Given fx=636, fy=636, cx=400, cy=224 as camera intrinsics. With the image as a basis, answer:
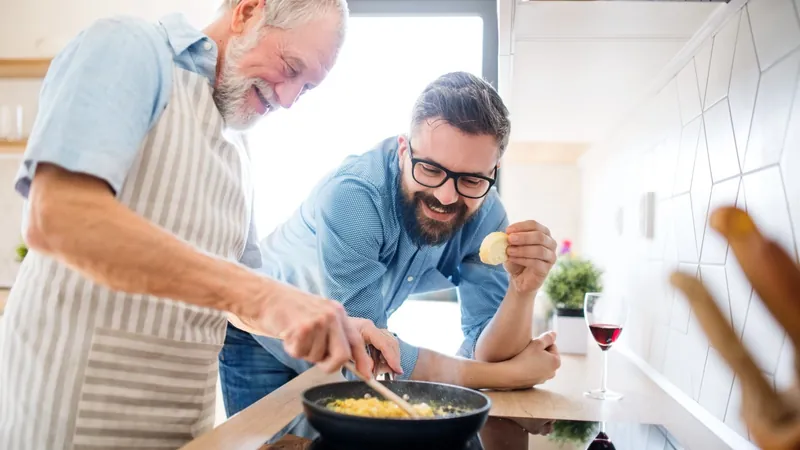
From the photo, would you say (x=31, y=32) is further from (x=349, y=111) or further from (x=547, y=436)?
(x=547, y=436)

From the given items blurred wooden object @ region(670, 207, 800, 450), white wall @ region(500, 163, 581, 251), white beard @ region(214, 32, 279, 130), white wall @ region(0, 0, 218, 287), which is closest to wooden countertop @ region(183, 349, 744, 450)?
white beard @ region(214, 32, 279, 130)

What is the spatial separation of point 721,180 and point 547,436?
0.52m

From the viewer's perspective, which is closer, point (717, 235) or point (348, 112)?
point (717, 235)

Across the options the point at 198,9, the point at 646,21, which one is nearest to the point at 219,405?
the point at 198,9

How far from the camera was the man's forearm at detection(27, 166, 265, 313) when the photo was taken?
0.67 meters

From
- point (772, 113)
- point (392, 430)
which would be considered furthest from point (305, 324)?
point (772, 113)

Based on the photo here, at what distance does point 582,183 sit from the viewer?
287 centimetres

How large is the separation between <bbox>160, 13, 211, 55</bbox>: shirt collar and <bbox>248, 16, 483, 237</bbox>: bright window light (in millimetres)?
2028

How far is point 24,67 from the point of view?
2.69m

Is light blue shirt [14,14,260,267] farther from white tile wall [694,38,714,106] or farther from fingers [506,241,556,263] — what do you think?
white tile wall [694,38,714,106]

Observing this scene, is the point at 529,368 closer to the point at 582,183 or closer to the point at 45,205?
the point at 45,205

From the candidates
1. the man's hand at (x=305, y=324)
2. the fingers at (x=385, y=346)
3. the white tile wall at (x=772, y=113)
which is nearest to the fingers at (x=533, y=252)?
the fingers at (x=385, y=346)

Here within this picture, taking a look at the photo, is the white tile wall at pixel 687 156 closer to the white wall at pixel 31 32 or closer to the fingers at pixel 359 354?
the fingers at pixel 359 354

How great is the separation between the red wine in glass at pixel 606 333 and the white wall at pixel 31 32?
2.22m
